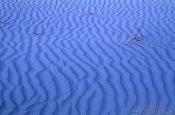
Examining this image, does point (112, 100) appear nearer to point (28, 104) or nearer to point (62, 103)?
point (62, 103)

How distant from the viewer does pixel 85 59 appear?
653 cm

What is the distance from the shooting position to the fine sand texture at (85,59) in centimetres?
500

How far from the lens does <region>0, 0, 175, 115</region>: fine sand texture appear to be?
5004mm

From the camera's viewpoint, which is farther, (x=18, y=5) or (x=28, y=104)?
(x=18, y=5)

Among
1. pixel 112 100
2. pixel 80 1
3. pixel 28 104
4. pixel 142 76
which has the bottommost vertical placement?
pixel 28 104

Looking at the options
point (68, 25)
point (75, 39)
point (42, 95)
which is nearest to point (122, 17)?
point (68, 25)

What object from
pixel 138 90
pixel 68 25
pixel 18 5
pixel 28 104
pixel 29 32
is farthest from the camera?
pixel 18 5

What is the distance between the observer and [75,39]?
25.0ft

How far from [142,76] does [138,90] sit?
1.80 feet

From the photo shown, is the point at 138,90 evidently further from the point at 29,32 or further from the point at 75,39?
the point at 29,32

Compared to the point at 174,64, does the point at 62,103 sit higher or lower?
lower

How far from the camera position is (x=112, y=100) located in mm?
5047

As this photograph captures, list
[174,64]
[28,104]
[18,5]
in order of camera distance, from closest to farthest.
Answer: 1. [28,104]
2. [174,64]
3. [18,5]

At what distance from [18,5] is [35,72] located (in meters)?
5.15
